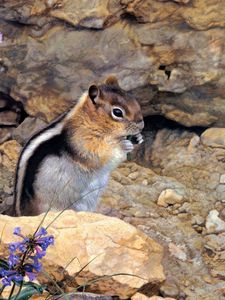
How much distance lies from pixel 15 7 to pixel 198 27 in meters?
2.06

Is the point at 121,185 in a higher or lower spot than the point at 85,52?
lower

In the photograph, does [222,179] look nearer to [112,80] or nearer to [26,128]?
[112,80]

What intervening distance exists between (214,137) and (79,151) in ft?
6.15

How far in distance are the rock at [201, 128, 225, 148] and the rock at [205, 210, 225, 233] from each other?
43.6 inches

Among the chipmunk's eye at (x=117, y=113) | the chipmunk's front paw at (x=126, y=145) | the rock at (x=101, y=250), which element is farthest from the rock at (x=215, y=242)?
the chipmunk's eye at (x=117, y=113)

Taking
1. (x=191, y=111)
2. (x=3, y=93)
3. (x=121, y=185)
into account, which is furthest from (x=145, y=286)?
(x=3, y=93)

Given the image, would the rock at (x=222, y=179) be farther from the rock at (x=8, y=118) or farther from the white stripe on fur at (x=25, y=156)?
the rock at (x=8, y=118)

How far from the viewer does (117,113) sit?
7.30 meters

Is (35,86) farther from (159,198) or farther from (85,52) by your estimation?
(159,198)

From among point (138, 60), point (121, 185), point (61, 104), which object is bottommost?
point (121, 185)

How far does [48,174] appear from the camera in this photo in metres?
7.07

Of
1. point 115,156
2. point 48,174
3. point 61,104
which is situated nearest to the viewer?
point 48,174

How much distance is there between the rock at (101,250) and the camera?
575cm

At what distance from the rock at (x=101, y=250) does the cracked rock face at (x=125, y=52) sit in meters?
2.64
